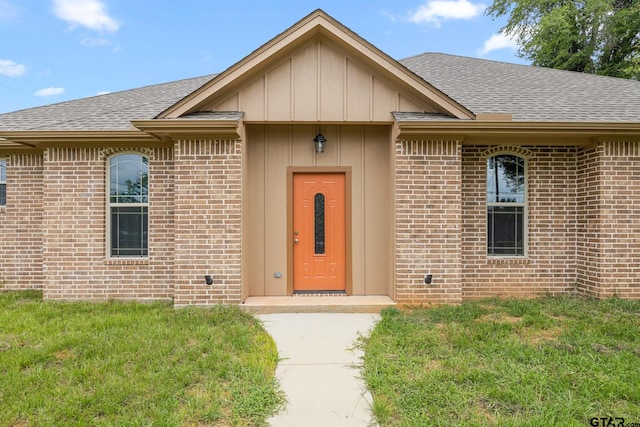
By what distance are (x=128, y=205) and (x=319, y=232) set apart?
11.6 feet

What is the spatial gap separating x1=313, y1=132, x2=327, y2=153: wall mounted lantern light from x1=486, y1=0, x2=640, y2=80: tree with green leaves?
52.9 feet

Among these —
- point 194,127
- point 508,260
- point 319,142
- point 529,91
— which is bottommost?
point 508,260

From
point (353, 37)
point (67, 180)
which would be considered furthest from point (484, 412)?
point (67, 180)

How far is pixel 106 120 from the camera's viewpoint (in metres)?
6.82

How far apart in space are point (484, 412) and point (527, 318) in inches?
103

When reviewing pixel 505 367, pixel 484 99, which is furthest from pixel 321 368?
pixel 484 99

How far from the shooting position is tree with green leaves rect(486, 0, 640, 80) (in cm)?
1614

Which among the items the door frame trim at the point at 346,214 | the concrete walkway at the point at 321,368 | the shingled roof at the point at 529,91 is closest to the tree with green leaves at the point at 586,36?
the shingled roof at the point at 529,91

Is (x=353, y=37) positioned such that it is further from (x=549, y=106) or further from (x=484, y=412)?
(x=484, y=412)

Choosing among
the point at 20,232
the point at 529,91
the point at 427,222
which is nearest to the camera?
the point at 427,222

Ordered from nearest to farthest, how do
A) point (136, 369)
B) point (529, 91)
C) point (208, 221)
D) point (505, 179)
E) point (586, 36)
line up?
point (136, 369) < point (208, 221) < point (505, 179) < point (529, 91) < point (586, 36)

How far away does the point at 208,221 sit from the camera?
597cm

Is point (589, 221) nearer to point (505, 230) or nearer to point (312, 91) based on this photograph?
point (505, 230)

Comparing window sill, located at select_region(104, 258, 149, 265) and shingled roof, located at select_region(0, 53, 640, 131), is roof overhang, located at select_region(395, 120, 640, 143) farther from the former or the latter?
window sill, located at select_region(104, 258, 149, 265)
